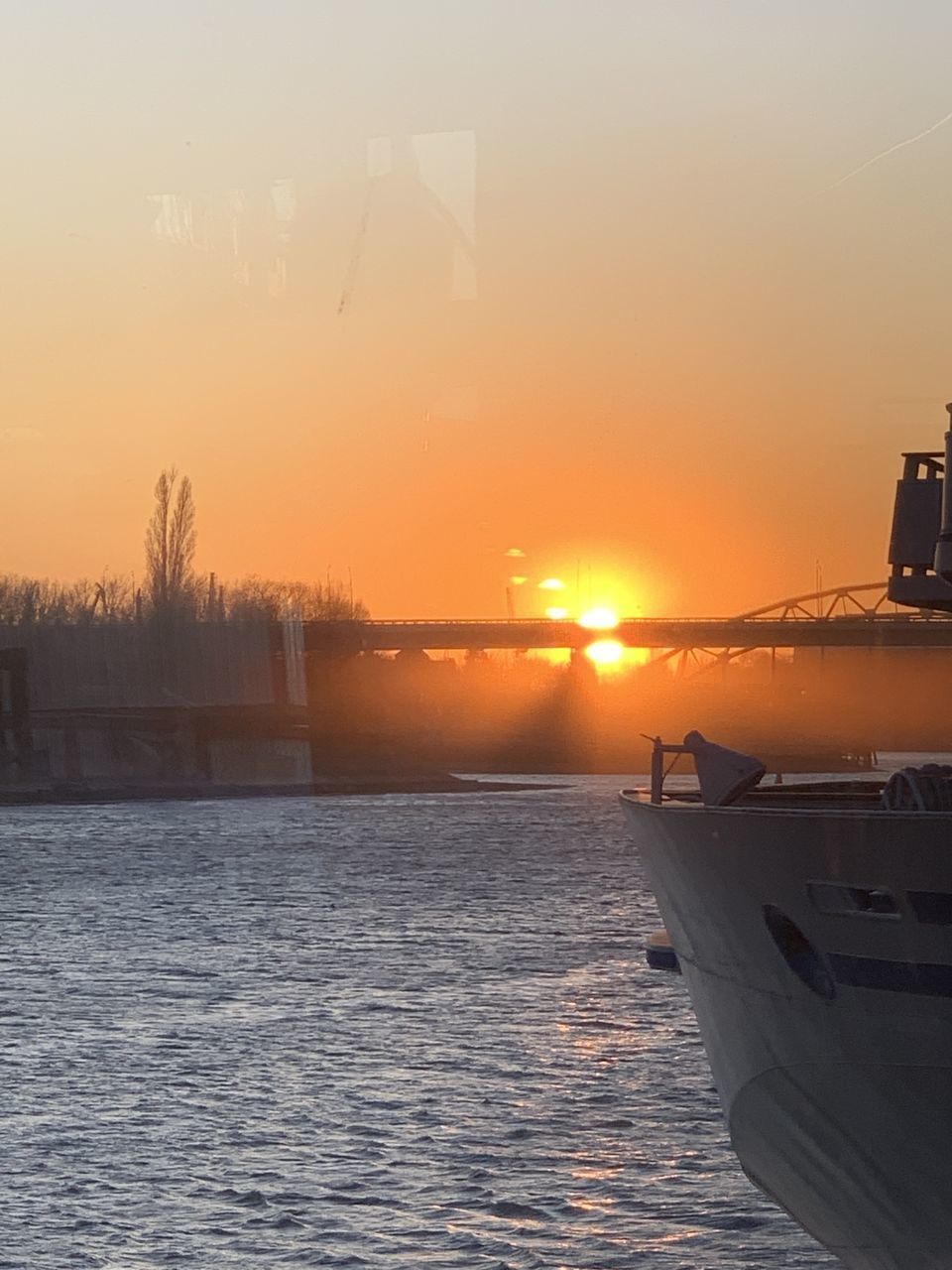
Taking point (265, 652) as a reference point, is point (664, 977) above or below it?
below

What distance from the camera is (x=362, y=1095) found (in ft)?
65.5

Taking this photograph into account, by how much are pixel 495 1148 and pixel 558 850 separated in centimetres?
5019

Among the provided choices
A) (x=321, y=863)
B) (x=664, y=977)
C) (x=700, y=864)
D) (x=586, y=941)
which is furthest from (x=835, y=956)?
(x=321, y=863)

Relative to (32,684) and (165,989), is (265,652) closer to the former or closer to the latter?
(32,684)

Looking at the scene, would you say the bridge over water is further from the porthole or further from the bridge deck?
the porthole

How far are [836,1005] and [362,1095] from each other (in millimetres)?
9023

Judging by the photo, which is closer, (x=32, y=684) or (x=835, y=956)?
(x=835, y=956)

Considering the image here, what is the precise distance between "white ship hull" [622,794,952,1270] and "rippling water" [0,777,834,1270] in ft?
4.15

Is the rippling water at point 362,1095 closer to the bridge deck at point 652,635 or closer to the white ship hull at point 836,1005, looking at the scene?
the white ship hull at point 836,1005

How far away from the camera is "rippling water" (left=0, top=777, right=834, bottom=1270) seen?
14.4m

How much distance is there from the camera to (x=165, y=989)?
30.0m

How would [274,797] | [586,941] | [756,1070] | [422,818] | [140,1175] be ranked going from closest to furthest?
[756,1070], [140,1175], [586,941], [422,818], [274,797]

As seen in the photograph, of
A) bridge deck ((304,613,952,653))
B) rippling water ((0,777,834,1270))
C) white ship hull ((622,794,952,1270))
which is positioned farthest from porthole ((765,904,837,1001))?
bridge deck ((304,613,952,653))

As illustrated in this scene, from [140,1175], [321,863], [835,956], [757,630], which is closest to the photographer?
[835,956]
